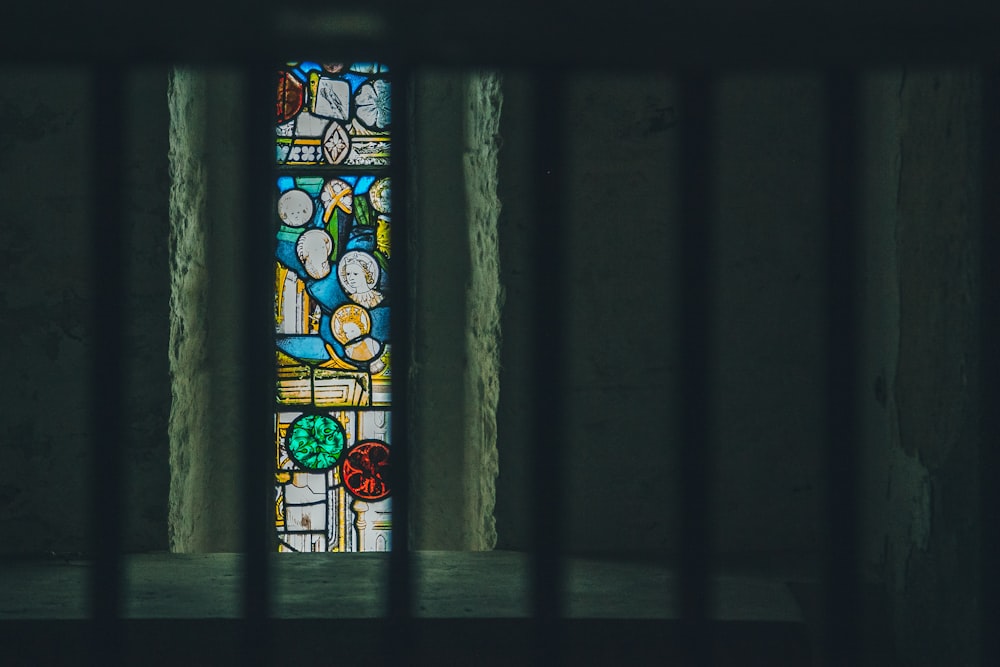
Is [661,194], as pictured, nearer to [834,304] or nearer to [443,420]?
[834,304]

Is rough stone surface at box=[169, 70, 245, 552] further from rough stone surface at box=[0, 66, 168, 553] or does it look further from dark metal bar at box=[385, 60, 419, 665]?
dark metal bar at box=[385, 60, 419, 665]

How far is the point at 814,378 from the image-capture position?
190 centimetres

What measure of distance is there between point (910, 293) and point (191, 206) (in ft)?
5.57

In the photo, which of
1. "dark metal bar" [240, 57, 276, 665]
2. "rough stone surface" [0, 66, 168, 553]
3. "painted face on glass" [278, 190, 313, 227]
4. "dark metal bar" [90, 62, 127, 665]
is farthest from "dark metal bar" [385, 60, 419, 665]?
"painted face on glass" [278, 190, 313, 227]

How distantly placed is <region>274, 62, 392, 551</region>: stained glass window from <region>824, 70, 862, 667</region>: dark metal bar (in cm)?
245

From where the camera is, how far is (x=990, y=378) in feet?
2.86

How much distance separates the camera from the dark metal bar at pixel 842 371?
91 cm

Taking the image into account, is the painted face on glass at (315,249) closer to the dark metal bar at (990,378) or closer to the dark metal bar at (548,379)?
the dark metal bar at (548,379)

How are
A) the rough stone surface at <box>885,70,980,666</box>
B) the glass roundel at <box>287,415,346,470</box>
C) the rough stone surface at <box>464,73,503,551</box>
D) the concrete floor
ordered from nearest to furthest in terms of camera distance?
the rough stone surface at <box>885,70,980,666</box>
the concrete floor
the rough stone surface at <box>464,73,503,551</box>
the glass roundel at <box>287,415,346,470</box>

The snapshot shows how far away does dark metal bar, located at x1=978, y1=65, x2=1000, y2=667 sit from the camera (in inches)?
33.4

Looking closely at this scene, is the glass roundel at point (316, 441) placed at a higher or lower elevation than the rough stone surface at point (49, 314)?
lower

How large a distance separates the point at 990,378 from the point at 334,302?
2669mm

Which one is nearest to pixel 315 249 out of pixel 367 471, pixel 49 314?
pixel 367 471

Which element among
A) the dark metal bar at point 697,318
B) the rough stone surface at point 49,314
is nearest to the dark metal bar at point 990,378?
the dark metal bar at point 697,318
